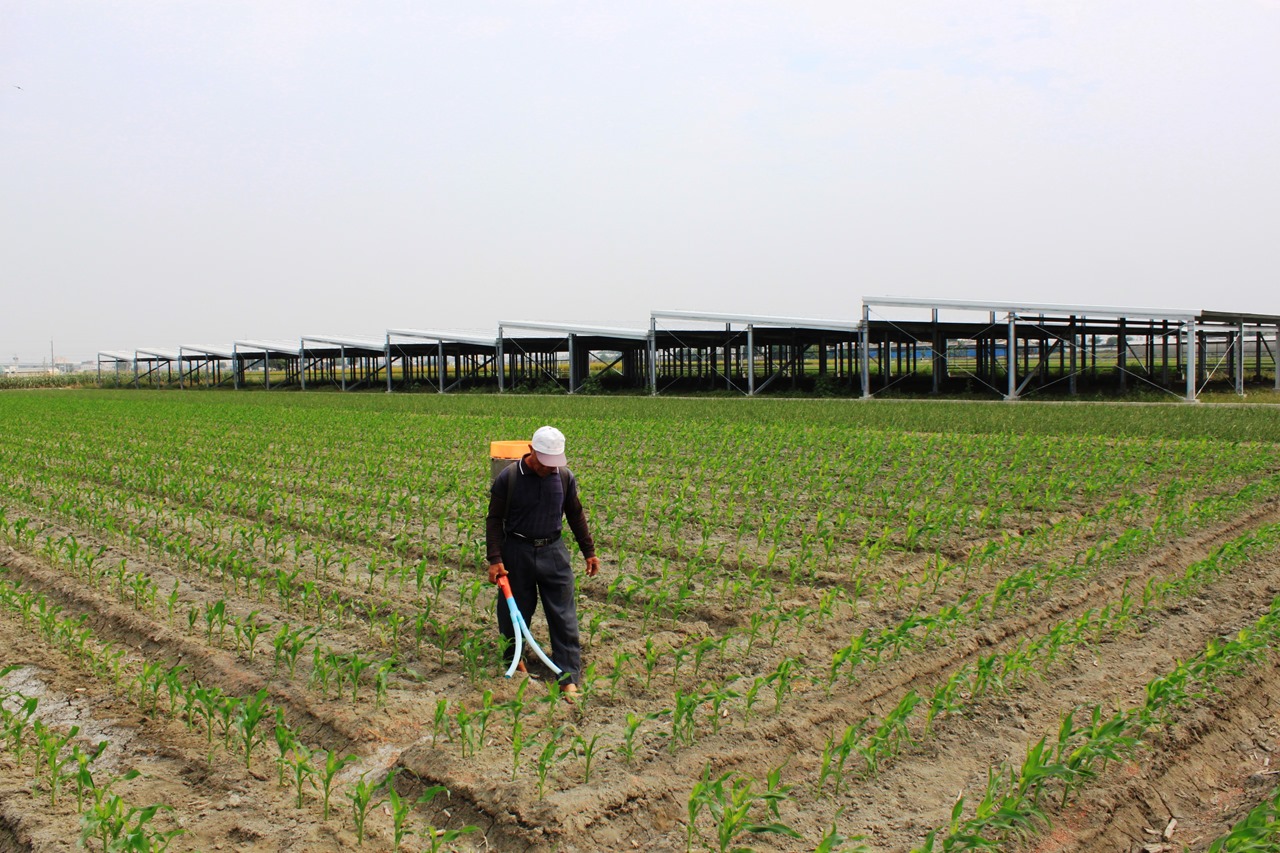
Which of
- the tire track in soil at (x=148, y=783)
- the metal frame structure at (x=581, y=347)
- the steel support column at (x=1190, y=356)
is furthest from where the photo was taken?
the metal frame structure at (x=581, y=347)

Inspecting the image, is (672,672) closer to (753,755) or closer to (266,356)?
(753,755)

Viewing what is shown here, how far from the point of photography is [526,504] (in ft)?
16.4

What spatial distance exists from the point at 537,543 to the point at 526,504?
233 millimetres

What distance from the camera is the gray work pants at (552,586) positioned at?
505 cm

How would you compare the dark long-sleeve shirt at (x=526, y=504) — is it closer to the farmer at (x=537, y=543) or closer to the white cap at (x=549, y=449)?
the farmer at (x=537, y=543)

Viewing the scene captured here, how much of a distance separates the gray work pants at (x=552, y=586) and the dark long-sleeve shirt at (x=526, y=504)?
0.08 meters

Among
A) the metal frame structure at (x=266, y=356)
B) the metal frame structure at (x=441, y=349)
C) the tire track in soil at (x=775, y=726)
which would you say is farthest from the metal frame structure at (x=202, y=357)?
the tire track in soil at (x=775, y=726)

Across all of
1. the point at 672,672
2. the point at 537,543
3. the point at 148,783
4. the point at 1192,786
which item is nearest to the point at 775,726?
the point at 672,672

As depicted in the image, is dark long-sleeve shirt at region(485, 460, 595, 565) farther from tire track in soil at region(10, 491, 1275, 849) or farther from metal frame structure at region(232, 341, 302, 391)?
metal frame structure at region(232, 341, 302, 391)

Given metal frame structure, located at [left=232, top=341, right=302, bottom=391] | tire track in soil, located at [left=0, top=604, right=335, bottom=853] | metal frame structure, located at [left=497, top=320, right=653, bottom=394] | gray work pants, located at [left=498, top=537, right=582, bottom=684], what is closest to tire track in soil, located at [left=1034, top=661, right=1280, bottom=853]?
gray work pants, located at [left=498, top=537, right=582, bottom=684]

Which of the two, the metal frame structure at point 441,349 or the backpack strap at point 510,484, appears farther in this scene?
the metal frame structure at point 441,349

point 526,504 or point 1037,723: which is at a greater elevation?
point 526,504

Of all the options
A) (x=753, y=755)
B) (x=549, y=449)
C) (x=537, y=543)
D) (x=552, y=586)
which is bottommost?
(x=753, y=755)

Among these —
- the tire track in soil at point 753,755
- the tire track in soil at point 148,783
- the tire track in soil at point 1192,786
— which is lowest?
the tire track in soil at point 1192,786
